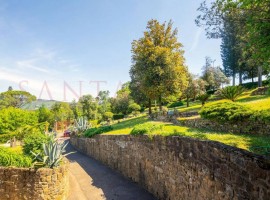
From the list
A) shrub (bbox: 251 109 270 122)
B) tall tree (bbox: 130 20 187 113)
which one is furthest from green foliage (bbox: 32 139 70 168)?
tall tree (bbox: 130 20 187 113)

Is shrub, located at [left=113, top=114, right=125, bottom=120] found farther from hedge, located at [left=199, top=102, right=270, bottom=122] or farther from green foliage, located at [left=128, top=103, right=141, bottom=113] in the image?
hedge, located at [left=199, top=102, right=270, bottom=122]

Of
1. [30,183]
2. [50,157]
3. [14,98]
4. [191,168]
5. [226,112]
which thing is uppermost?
[14,98]

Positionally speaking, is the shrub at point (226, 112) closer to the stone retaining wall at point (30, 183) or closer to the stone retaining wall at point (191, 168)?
the stone retaining wall at point (191, 168)

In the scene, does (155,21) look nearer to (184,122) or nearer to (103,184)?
(184,122)

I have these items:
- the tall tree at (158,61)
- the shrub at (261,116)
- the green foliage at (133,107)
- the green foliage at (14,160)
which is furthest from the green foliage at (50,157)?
the green foliage at (133,107)

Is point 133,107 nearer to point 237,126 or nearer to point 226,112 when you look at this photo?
point 226,112

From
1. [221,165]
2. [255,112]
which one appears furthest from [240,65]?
[221,165]

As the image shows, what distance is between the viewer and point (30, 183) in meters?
9.59

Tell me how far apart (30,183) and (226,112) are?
10.1 m

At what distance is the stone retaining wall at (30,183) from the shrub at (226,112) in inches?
330

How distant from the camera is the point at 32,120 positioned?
42.9 m

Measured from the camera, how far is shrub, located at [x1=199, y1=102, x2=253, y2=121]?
33.3 ft

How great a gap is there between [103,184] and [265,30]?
11126 millimetres

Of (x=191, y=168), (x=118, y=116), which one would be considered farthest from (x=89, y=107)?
(x=191, y=168)
